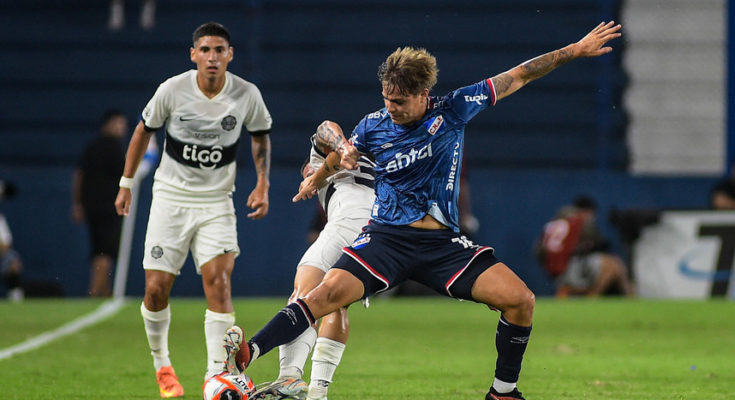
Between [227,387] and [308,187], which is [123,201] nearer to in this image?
[308,187]

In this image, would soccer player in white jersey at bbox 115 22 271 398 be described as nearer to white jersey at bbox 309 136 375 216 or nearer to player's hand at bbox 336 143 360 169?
white jersey at bbox 309 136 375 216

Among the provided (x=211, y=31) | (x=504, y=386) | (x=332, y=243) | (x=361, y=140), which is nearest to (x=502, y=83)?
(x=361, y=140)

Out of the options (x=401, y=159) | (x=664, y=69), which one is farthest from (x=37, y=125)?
(x=401, y=159)

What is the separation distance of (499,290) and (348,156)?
0.97 metres

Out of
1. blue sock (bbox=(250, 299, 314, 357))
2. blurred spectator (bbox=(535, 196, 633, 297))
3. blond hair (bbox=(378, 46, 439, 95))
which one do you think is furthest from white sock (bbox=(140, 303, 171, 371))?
blurred spectator (bbox=(535, 196, 633, 297))

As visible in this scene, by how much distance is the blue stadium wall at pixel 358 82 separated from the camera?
15391 mm

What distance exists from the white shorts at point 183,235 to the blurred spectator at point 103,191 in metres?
7.49

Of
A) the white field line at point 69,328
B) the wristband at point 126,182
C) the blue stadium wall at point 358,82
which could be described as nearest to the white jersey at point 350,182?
the wristband at point 126,182

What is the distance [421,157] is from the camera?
559 centimetres

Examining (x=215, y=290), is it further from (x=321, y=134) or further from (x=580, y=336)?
(x=580, y=336)

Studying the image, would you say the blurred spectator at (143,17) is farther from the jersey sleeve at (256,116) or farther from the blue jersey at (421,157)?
the blue jersey at (421,157)

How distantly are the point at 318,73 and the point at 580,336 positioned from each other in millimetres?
7574

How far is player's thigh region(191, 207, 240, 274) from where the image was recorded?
6.66 metres

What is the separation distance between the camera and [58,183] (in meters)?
15.3
